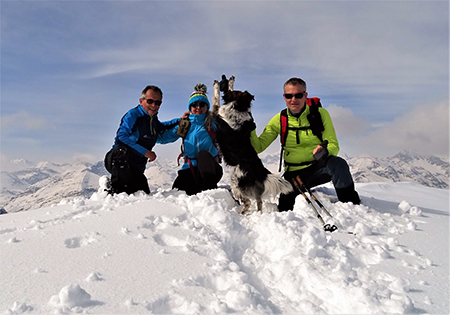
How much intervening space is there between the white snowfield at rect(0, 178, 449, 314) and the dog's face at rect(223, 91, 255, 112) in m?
1.56

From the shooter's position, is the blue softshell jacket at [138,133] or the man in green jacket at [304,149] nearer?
the man in green jacket at [304,149]

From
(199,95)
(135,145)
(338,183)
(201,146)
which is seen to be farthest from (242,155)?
(135,145)

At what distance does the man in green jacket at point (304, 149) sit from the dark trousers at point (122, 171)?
2.27 meters

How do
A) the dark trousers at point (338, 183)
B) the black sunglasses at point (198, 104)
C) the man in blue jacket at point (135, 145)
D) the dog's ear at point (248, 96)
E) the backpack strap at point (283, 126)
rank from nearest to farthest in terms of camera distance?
the dark trousers at point (338, 183), the dog's ear at point (248, 96), the backpack strap at point (283, 126), the man in blue jacket at point (135, 145), the black sunglasses at point (198, 104)

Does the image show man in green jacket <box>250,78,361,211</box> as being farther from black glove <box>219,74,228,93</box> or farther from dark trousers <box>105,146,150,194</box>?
dark trousers <box>105,146,150,194</box>

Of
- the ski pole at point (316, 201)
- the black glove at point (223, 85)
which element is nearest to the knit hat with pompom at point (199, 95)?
the black glove at point (223, 85)

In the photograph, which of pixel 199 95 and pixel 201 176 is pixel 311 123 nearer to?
pixel 199 95

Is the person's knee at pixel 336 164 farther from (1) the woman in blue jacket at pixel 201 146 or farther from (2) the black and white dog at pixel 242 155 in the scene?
(1) the woman in blue jacket at pixel 201 146

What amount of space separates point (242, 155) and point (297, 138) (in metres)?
1.10

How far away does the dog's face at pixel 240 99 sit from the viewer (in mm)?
4246

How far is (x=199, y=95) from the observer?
4852 millimetres

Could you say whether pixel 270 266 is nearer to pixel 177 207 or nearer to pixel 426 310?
pixel 426 310

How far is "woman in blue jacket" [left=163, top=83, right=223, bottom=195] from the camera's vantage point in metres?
4.84

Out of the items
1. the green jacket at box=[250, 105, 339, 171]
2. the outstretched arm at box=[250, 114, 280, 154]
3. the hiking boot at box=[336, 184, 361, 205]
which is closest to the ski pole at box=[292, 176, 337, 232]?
the green jacket at box=[250, 105, 339, 171]
